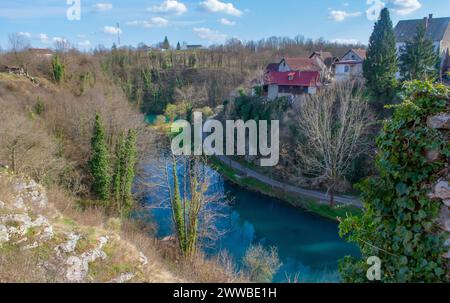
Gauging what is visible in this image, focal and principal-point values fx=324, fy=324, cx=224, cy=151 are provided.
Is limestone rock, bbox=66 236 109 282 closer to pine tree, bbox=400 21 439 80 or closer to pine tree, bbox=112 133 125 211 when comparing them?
pine tree, bbox=112 133 125 211

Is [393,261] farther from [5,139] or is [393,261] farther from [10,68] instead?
[10,68]

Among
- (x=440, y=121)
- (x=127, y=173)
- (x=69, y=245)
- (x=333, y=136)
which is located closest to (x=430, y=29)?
(x=333, y=136)

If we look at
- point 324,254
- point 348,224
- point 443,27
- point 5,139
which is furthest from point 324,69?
point 348,224

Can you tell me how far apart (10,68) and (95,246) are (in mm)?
33595

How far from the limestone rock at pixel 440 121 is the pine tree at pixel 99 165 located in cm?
1634

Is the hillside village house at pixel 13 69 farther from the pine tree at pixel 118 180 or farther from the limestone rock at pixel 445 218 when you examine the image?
the limestone rock at pixel 445 218

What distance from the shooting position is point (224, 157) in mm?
27141

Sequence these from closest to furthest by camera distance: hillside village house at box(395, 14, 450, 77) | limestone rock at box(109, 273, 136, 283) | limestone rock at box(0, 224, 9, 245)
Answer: limestone rock at box(0, 224, 9, 245), limestone rock at box(109, 273, 136, 283), hillside village house at box(395, 14, 450, 77)

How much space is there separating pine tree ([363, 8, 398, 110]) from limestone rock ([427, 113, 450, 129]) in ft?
64.0

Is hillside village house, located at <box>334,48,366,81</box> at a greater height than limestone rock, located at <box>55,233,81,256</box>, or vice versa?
hillside village house, located at <box>334,48,366,81</box>

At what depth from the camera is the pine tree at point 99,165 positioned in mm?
17047

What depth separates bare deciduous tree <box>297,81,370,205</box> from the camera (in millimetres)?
17562

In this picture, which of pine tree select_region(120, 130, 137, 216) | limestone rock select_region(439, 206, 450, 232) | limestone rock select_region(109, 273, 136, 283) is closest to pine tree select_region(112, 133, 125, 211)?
pine tree select_region(120, 130, 137, 216)

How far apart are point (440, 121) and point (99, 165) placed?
16548 millimetres
